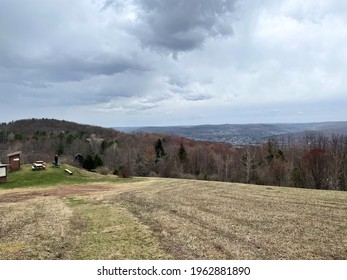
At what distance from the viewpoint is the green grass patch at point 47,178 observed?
1206 inches

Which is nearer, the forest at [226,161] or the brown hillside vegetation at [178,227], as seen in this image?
the brown hillside vegetation at [178,227]

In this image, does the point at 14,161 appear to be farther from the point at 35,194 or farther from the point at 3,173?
the point at 35,194

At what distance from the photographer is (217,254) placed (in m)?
9.29

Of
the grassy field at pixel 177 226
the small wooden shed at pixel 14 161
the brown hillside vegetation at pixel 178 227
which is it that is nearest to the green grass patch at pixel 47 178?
the small wooden shed at pixel 14 161

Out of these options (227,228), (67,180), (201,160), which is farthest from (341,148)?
(227,228)

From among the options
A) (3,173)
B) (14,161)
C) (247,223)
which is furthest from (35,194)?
(247,223)

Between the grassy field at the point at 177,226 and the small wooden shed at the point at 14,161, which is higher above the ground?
the small wooden shed at the point at 14,161

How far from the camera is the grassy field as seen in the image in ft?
31.6

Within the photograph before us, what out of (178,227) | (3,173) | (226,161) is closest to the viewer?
(178,227)

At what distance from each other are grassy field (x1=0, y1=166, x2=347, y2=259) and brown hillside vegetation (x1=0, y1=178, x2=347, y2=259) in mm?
29

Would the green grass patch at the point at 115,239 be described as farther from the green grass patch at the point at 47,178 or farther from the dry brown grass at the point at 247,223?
the green grass patch at the point at 47,178

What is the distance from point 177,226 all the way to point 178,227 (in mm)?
168

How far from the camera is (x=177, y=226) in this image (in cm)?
1266

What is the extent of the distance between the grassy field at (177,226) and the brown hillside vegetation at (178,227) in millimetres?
29
